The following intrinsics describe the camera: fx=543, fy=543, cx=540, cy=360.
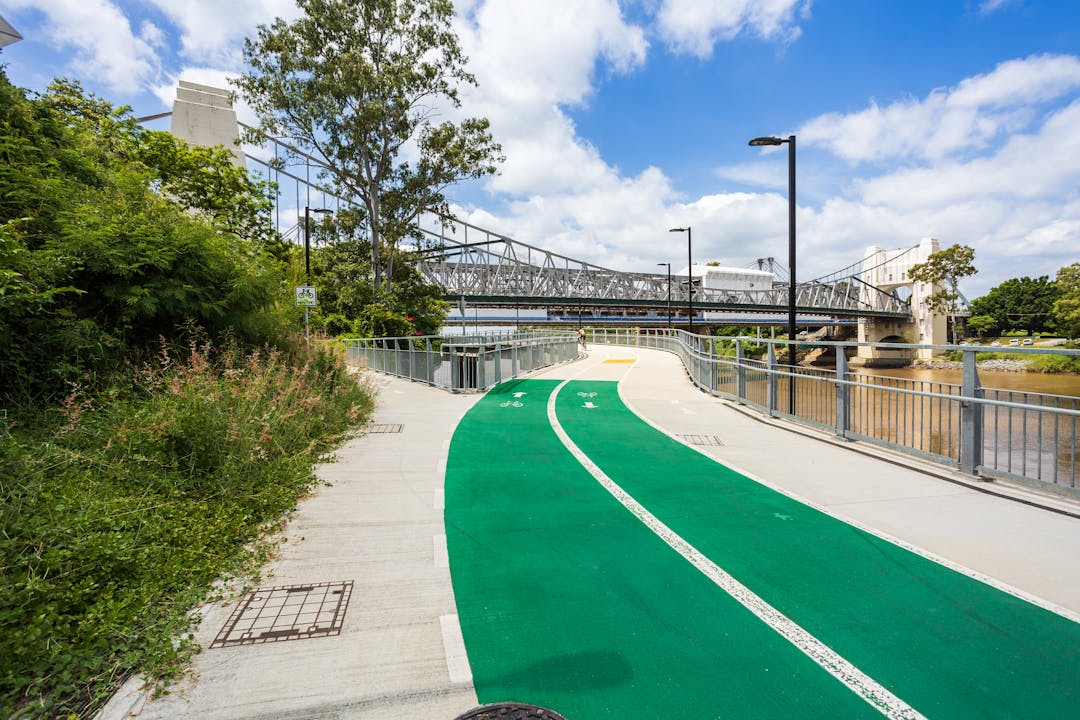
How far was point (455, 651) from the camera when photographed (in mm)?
3135

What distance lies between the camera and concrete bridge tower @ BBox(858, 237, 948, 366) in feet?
269

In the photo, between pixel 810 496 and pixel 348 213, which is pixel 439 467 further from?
pixel 348 213

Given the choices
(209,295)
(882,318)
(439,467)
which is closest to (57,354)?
(209,295)

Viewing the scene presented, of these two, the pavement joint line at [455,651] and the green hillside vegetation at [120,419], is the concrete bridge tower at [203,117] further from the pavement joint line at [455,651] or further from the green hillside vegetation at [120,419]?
the pavement joint line at [455,651]

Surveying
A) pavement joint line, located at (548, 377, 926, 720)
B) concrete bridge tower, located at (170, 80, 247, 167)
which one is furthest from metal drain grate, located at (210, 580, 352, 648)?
concrete bridge tower, located at (170, 80, 247, 167)

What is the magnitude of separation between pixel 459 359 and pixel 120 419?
10.2 metres

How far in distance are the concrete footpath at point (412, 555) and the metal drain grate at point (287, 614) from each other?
0.22 feet

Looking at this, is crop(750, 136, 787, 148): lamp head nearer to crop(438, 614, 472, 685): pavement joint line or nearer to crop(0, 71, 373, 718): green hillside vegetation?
crop(0, 71, 373, 718): green hillside vegetation

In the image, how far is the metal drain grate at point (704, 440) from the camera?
28.3 ft

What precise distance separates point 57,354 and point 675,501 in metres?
7.22

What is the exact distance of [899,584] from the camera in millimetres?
3801

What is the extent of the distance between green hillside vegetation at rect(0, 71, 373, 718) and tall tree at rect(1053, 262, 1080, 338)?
69554 millimetres

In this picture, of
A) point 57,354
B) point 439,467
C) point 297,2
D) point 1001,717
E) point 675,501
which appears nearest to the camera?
point 1001,717

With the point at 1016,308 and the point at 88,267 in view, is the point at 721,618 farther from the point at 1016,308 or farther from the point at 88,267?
the point at 1016,308
